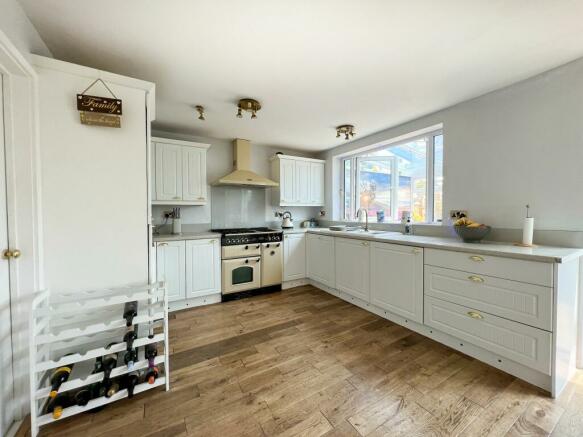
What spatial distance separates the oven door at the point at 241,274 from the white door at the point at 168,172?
1.10 metres

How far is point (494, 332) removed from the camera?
5.72 ft

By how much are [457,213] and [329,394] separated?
214cm

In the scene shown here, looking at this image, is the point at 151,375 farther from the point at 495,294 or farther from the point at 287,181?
the point at 287,181

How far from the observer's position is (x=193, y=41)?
1.57 meters

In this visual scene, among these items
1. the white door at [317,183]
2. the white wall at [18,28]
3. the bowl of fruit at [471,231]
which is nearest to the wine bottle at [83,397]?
the white wall at [18,28]

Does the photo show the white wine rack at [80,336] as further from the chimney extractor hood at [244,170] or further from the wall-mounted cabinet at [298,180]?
the wall-mounted cabinet at [298,180]

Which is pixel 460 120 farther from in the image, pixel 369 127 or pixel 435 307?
pixel 435 307

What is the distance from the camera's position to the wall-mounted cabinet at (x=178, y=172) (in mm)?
2961

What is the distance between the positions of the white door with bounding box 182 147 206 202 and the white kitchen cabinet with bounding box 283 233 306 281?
4.44 feet

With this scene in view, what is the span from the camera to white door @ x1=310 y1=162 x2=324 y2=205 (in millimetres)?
4246

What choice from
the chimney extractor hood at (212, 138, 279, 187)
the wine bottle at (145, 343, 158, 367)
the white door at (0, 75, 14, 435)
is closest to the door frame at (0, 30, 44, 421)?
the white door at (0, 75, 14, 435)

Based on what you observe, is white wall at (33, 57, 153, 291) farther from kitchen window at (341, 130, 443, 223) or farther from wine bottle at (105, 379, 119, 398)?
kitchen window at (341, 130, 443, 223)

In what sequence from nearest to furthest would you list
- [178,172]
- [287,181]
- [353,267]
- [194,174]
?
[353,267], [178,172], [194,174], [287,181]

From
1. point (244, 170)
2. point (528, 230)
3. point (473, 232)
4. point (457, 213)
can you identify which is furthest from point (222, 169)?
point (528, 230)
